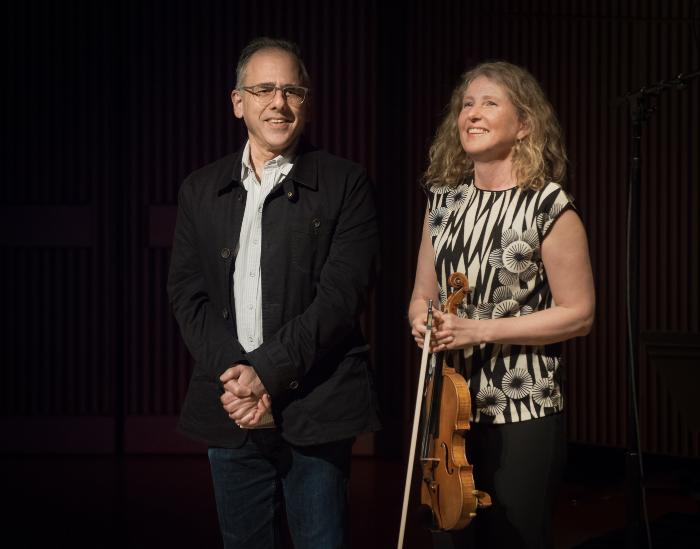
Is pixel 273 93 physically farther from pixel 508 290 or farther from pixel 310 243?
pixel 508 290

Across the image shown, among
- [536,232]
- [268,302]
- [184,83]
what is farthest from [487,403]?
[184,83]

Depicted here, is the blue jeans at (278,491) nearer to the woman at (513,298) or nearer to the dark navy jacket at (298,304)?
the dark navy jacket at (298,304)

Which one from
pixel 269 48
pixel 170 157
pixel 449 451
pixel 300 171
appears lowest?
pixel 449 451

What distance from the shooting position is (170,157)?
16.7 ft

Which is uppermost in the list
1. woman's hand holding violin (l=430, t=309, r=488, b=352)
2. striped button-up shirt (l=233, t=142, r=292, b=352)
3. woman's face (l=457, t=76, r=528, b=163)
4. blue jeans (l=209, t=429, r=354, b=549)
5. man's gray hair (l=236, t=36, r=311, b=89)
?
man's gray hair (l=236, t=36, r=311, b=89)

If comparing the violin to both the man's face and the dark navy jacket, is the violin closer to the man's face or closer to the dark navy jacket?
the dark navy jacket

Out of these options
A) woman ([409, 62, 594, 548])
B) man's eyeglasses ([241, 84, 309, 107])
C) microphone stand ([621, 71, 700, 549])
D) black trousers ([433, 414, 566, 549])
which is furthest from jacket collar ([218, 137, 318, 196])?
microphone stand ([621, 71, 700, 549])

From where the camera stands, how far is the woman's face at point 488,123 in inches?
80.7

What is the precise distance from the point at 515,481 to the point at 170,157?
3.53 meters

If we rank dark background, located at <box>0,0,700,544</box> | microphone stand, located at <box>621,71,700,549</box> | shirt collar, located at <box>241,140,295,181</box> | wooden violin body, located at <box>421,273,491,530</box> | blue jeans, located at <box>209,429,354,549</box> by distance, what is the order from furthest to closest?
dark background, located at <box>0,0,700,544</box>, microphone stand, located at <box>621,71,700,549</box>, shirt collar, located at <box>241,140,295,181</box>, blue jeans, located at <box>209,429,354,549</box>, wooden violin body, located at <box>421,273,491,530</box>

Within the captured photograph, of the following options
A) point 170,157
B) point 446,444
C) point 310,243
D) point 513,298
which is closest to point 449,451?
point 446,444

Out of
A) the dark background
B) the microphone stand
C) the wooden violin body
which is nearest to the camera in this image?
the wooden violin body

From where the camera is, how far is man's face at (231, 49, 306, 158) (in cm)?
204

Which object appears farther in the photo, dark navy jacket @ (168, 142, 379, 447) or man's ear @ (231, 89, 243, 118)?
man's ear @ (231, 89, 243, 118)
